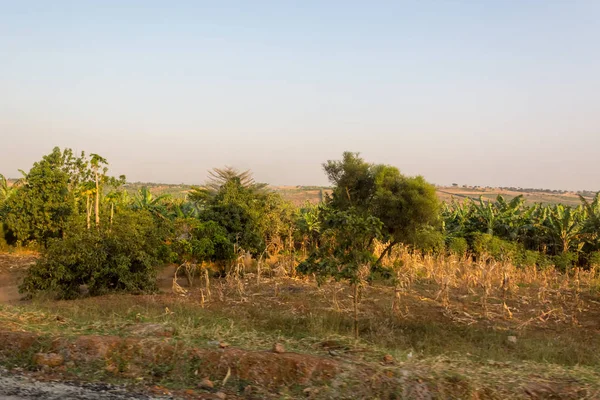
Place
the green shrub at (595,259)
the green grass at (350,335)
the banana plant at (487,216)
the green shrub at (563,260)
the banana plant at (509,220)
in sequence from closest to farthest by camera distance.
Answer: the green grass at (350,335)
the green shrub at (595,259)
the green shrub at (563,260)
the banana plant at (509,220)
the banana plant at (487,216)

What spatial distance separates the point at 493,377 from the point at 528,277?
11321mm

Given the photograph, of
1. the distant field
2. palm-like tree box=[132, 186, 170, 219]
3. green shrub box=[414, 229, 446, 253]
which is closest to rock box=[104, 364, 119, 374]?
green shrub box=[414, 229, 446, 253]

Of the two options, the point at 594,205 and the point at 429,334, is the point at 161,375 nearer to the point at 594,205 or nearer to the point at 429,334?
the point at 429,334

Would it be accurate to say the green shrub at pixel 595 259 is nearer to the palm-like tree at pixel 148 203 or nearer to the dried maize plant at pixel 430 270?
the dried maize plant at pixel 430 270

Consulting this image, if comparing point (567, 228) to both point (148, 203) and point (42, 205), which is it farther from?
point (42, 205)

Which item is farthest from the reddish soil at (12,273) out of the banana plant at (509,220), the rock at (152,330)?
the banana plant at (509,220)

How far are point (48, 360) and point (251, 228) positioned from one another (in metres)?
11.1

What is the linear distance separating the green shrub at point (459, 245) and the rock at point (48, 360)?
57.0 ft

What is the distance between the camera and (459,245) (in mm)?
21266

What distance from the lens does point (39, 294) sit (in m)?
11.4

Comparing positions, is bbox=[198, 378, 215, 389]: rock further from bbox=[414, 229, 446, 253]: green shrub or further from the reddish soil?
bbox=[414, 229, 446, 253]: green shrub

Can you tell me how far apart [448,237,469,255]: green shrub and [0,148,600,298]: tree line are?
0.20ft

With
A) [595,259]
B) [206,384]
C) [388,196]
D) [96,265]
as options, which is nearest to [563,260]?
[595,259]

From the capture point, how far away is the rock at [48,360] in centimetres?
563
